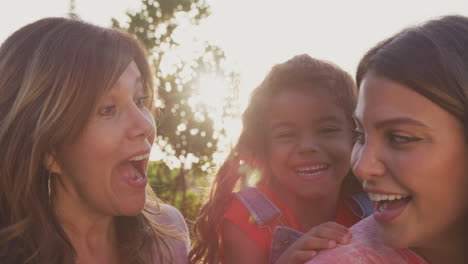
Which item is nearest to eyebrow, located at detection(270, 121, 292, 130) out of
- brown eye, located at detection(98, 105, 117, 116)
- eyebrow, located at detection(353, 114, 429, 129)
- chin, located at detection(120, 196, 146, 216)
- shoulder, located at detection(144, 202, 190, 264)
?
shoulder, located at detection(144, 202, 190, 264)

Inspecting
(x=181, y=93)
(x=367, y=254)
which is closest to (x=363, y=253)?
(x=367, y=254)

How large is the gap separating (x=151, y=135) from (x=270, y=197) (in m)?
1.10

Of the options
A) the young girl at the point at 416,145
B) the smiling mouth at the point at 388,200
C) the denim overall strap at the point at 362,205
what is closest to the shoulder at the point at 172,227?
the denim overall strap at the point at 362,205

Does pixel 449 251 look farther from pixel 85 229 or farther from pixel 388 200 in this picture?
pixel 85 229

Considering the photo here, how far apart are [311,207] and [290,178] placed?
29cm

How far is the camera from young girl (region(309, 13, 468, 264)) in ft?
6.05

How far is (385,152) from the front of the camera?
1.95 metres

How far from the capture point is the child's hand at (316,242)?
221 centimetres

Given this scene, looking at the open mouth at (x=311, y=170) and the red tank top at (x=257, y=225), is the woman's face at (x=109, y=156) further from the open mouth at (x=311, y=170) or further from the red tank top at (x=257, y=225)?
the open mouth at (x=311, y=170)

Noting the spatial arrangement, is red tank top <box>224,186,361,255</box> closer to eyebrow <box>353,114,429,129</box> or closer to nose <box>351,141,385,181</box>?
nose <box>351,141,385,181</box>

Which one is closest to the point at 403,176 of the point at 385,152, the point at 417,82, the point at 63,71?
the point at 385,152

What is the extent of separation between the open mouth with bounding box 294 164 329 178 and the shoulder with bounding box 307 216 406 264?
1.16 metres

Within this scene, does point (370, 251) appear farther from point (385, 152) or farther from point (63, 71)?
point (63, 71)

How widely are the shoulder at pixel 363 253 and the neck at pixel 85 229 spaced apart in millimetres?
1330
